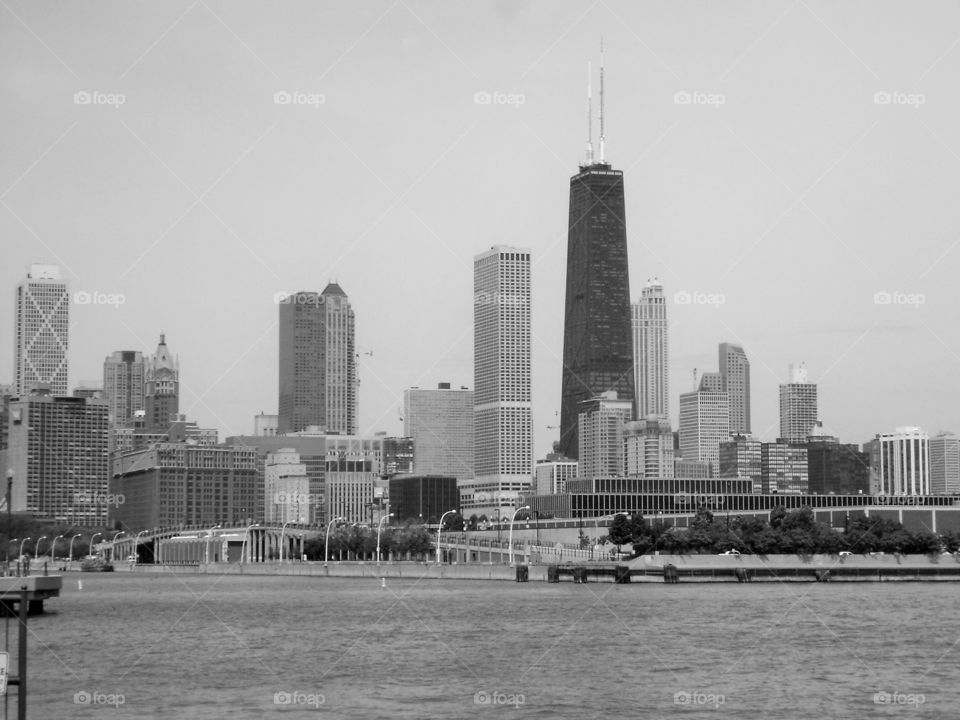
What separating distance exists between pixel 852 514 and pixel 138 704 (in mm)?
149222

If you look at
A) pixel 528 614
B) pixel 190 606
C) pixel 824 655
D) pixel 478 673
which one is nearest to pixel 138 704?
pixel 478 673

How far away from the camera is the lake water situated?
55969 millimetres

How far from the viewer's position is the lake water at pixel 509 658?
184 ft

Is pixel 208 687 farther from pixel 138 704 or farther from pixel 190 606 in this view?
pixel 190 606

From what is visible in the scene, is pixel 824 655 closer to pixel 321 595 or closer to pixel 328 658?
pixel 328 658

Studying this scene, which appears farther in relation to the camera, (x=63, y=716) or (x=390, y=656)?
(x=390, y=656)

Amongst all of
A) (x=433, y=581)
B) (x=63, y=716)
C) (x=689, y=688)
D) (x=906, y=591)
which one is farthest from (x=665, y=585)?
(x=63, y=716)

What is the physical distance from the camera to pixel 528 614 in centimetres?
10162

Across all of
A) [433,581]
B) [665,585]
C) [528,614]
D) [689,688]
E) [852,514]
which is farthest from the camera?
[852,514]

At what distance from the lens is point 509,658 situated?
235ft

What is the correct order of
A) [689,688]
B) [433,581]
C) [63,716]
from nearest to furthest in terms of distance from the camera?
[63,716] < [689,688] < [433,581]

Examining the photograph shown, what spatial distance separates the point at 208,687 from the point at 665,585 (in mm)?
87552

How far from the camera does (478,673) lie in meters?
65.5

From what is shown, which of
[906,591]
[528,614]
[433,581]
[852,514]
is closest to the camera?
[528,614]
